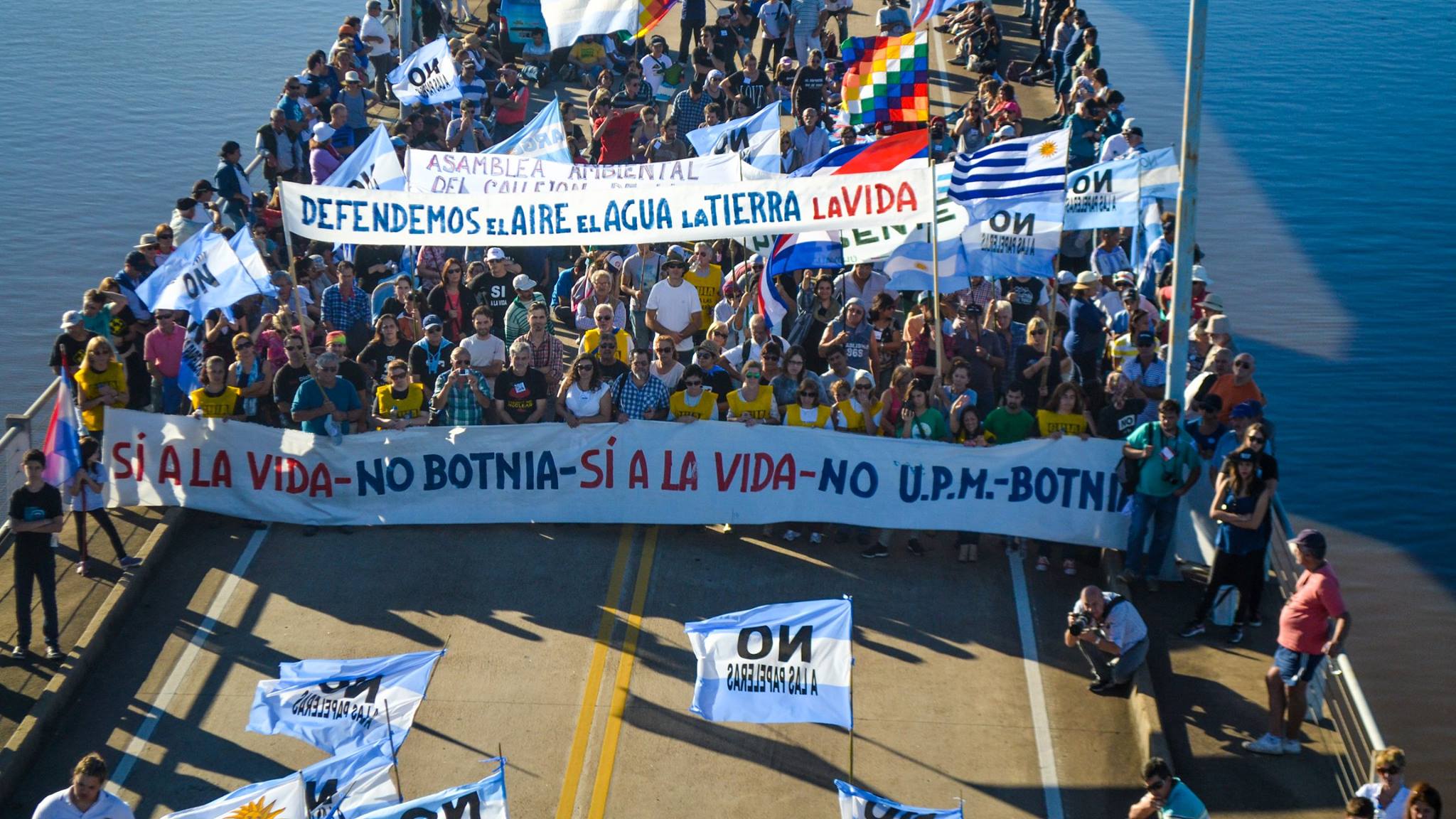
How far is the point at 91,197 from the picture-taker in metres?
33.9

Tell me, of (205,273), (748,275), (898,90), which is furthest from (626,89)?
→ (205,273)

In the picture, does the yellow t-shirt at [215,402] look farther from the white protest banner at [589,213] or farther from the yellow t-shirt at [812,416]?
the yellow t-shirt at [812,416]

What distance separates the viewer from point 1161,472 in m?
13.6

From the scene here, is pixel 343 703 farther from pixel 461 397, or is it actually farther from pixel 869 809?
pixel 461 397

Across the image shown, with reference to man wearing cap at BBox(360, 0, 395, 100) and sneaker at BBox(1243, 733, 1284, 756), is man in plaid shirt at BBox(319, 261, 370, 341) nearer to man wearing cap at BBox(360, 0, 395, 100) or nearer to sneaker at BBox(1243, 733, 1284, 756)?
sneaker at BBox(1243, 733, 1284, 756)

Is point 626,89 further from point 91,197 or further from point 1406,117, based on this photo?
point 1406,117

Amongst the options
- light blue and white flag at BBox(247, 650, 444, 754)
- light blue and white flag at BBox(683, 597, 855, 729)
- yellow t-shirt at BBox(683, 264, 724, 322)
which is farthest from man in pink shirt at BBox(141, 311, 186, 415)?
light blue and white flag at BBox(683, 597, 855, 729)

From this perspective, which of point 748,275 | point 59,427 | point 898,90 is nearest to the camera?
point 59,427

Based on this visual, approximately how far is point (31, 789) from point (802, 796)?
567 cm

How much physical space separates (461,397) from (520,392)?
1.89ft

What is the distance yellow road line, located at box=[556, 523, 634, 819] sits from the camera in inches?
459

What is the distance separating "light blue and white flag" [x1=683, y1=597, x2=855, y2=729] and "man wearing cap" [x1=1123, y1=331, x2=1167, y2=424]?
5984 mm

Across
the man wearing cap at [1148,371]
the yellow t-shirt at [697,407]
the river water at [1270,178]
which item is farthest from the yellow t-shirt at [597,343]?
the river water at [1270,178]

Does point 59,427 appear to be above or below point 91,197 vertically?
above
